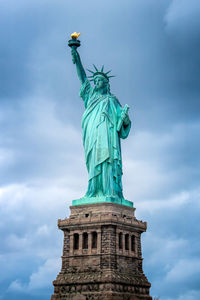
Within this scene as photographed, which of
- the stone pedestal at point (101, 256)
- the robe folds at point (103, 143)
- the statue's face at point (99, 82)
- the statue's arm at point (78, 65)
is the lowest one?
the stone pedestal at point (101, 256)

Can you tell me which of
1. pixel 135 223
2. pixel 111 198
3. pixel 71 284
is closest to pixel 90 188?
pixel 111 198

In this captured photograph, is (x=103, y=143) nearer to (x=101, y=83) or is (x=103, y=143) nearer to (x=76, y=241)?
(x=101, y=83)

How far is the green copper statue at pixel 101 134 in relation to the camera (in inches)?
1375

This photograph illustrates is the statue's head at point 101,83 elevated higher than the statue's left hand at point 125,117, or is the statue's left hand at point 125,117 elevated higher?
the statue's head at point 101,83

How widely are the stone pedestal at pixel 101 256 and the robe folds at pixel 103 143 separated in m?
1.53

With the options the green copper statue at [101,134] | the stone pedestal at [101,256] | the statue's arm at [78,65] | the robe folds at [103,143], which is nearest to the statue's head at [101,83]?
the green copper statue at [101,134]

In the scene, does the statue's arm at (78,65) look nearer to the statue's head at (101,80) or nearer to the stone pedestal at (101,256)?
the statue's head at (101,80)

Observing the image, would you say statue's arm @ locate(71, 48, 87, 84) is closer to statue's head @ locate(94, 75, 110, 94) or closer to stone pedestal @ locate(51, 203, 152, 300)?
statue's head @ locate(94, 75, 110, 94)

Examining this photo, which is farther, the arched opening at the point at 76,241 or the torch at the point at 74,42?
the torch at the point at 74,42

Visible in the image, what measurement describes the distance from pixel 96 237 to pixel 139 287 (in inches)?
179

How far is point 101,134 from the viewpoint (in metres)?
35.8

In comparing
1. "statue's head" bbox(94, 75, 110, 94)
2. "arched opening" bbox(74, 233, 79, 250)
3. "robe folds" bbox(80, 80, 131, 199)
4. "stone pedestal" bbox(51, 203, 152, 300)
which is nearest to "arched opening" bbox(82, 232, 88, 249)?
"stone pedestal" bbox(51, 203, 152, 300)

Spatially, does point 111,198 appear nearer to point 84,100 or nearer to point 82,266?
point 82,266

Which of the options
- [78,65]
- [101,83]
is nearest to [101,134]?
[101,83]
